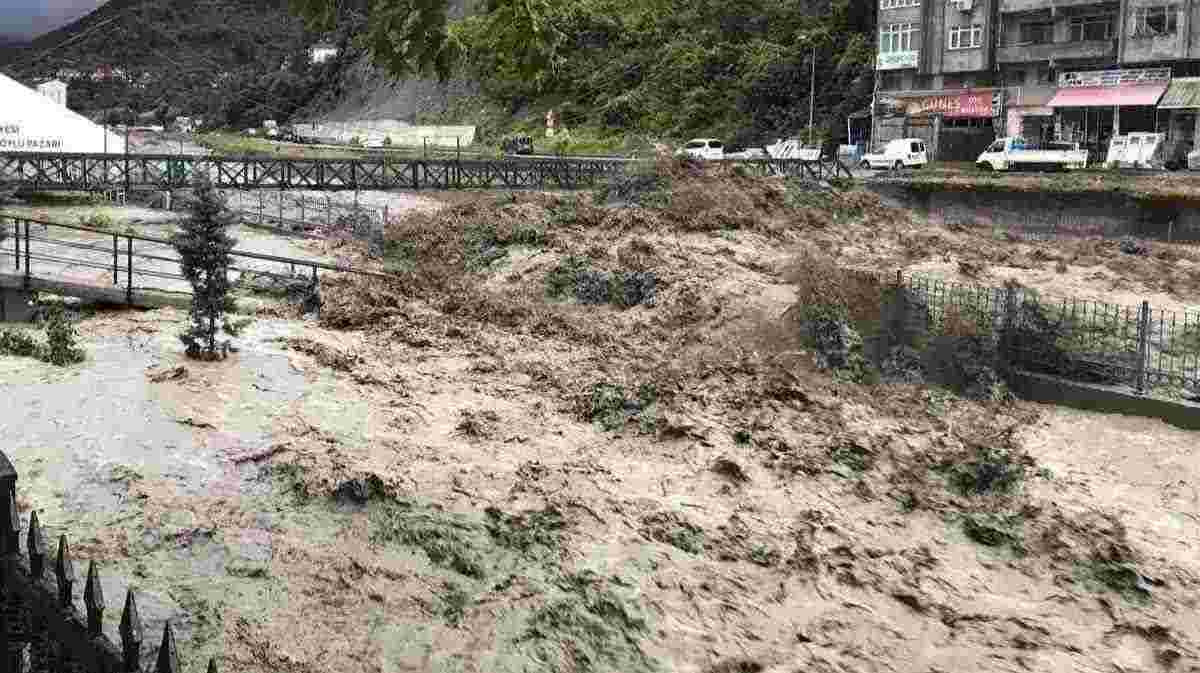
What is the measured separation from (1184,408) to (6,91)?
29.8 meters

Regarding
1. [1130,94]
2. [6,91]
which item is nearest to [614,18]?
[1130,94]

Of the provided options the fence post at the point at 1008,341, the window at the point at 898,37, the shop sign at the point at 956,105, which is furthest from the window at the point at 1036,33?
the fence post at the point at 1008,341

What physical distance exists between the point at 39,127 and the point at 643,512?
27448 millimetres

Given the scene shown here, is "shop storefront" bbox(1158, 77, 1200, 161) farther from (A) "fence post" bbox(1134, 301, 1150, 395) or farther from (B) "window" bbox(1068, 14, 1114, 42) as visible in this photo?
(A) "fence post" bbox(1134, 301, 1150, 395)

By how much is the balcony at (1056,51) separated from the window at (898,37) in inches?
176

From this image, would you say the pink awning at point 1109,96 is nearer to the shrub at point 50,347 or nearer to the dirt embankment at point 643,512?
the dirt embankment at point 643,512

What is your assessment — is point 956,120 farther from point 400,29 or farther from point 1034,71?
point 400,29

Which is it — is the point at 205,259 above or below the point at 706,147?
below

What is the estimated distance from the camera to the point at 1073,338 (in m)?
15.9

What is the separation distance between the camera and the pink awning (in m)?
47.3

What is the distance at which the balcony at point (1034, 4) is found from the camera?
166 feet

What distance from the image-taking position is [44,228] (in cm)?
2931

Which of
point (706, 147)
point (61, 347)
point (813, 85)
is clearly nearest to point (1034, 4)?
point (813, 85)

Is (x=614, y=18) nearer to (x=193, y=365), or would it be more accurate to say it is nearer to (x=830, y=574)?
(x=193, y=365)
